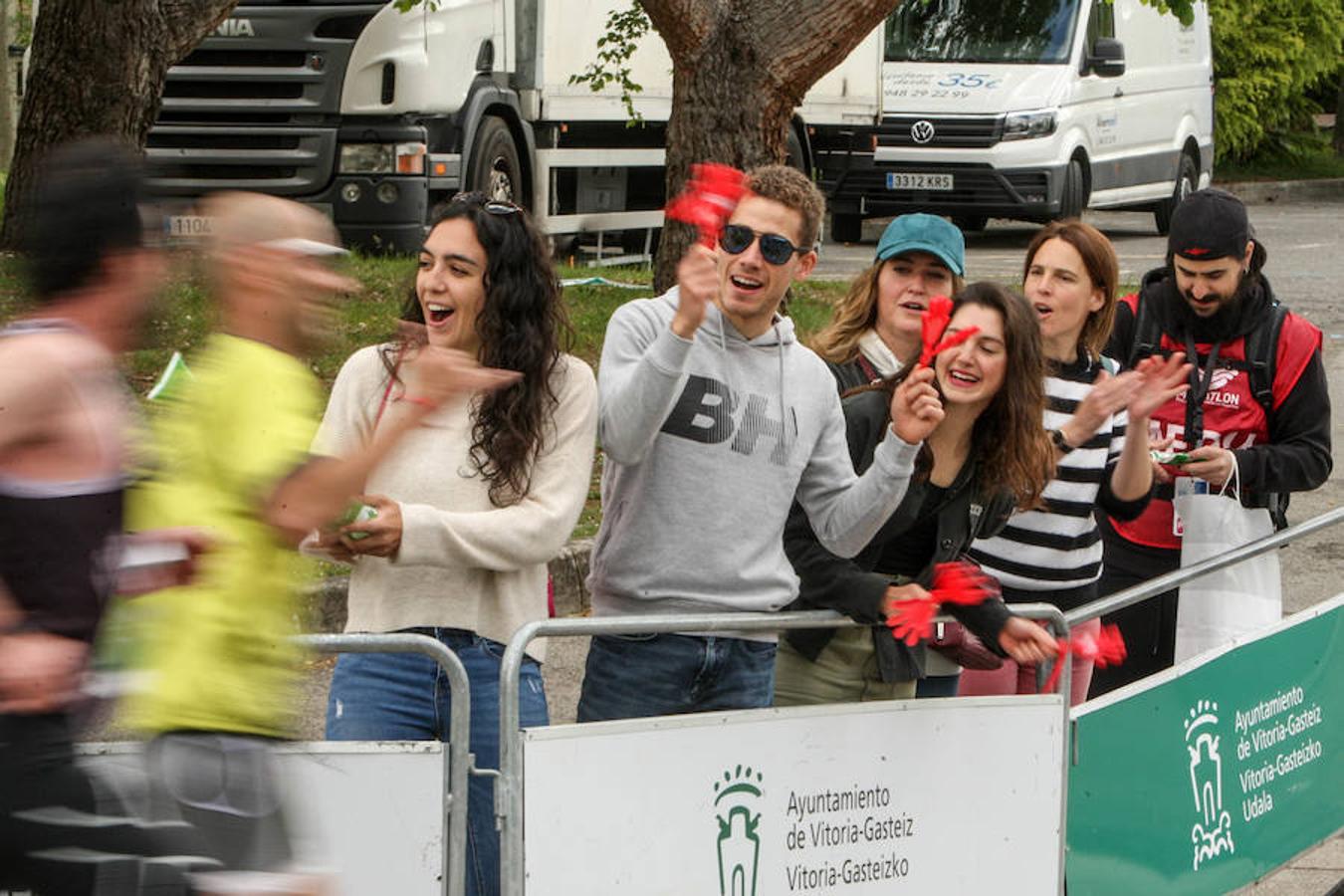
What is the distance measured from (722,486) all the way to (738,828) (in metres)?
0.67

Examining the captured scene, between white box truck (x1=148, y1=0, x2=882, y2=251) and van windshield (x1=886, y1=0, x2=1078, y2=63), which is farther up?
van windshield (x1=886, y1=0, x2=1078, y2=63)

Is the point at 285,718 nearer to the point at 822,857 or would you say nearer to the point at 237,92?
the point at 822,857

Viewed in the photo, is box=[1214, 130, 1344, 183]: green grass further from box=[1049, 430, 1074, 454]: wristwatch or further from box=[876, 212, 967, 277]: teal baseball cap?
box=[876, 212, 967, 277]: teal baseball cap

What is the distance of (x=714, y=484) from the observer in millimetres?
4172

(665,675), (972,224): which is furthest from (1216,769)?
(972,224)

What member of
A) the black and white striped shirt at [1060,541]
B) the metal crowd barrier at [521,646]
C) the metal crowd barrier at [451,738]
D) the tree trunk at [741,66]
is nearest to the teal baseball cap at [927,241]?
the black and white striped shirt at [1060,541]

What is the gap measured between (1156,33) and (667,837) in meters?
20.7

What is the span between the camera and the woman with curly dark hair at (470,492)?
12.7ft

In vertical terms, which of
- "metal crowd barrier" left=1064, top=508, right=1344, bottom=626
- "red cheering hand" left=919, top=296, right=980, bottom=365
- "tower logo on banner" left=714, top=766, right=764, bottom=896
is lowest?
"tower logo on banner" left=714, top=766, right=764, bottom=896

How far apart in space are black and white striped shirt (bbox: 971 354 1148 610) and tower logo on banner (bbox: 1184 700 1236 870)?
397mm

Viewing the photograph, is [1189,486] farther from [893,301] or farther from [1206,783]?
[893,301]

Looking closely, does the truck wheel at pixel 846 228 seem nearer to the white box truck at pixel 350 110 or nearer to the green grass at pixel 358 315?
the white box truck at pixel 350 110

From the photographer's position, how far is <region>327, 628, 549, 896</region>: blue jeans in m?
3.90

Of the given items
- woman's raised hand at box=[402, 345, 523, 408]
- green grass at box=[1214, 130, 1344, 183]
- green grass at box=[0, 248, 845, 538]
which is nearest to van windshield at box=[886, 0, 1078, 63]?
green grass at box=[0, 248, 845, 538]
